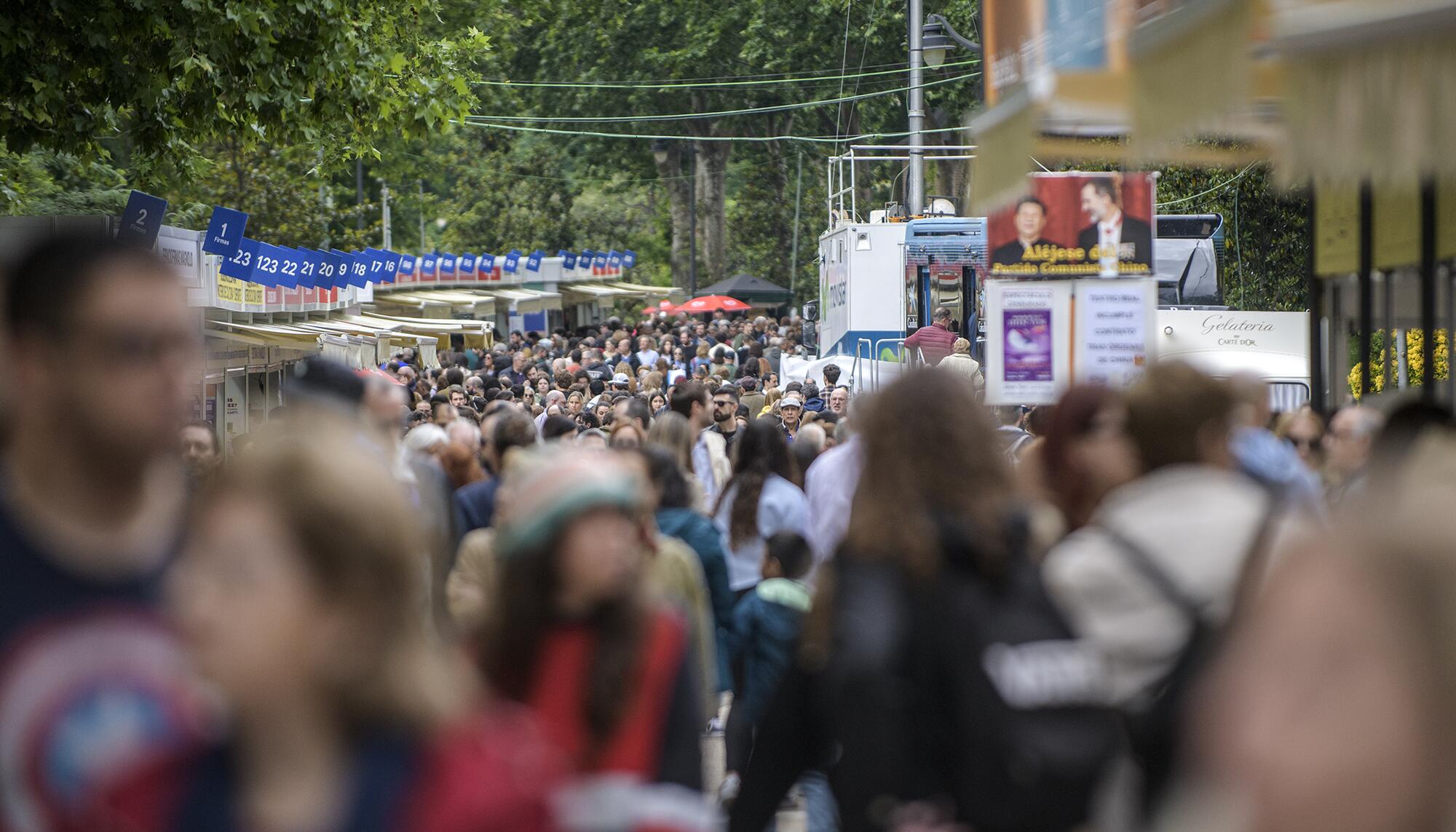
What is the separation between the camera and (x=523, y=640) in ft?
9.73

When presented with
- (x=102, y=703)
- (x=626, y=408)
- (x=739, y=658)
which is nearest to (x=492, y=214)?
(x=626, y=408)

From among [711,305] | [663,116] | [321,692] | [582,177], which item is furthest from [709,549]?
[582,177]

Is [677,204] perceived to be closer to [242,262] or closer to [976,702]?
[242,262]

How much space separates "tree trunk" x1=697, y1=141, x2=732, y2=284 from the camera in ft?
188

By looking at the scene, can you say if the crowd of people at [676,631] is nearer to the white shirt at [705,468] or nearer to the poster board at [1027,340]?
the white shirt at [705,468]

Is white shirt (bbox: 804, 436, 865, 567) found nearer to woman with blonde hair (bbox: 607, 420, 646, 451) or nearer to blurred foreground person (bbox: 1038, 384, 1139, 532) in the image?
woman with blonde hair (bbox: 607, 420, 646, 451)

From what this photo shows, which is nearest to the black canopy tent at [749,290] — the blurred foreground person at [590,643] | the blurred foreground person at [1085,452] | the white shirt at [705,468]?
the white shirt at [705,468]

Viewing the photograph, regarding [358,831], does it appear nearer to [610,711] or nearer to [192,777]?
[192,777]

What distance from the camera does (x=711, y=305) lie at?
4809 cm

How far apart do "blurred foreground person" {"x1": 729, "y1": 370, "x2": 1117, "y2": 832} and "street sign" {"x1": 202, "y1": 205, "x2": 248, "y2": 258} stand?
14.7 metres

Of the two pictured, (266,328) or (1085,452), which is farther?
(266,328)

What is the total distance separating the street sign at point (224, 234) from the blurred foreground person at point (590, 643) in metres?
14.8

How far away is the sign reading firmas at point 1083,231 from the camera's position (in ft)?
32.1

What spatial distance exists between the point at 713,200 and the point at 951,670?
5596cm
